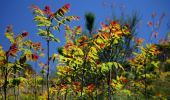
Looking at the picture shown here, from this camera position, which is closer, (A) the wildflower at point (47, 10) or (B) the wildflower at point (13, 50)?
(A) the wildflower at point (47, 10)

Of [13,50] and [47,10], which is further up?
[47,10]

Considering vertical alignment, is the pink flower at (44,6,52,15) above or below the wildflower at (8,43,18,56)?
Answer: above

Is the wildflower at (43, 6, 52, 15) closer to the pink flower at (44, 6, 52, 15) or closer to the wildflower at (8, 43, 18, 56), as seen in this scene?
the pink flower at (44, 6, 52, 15)

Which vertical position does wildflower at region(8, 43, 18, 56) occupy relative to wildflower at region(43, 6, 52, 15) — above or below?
below

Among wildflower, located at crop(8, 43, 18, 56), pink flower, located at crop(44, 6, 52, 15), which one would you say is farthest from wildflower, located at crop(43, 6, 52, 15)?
wildflower, located at crop(8, 43, 18, 56)

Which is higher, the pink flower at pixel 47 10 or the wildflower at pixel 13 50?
the pink flower at pixel 47 10

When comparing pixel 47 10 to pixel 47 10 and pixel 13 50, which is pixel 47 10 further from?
pixel 13 50

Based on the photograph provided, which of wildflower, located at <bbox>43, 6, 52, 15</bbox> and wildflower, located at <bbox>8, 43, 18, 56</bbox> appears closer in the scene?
wildflower, located at <bbox>43, 6, 52, 15</bbox>

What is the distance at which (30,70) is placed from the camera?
49.4ft

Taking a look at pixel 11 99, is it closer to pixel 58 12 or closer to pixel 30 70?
pixel 30 70

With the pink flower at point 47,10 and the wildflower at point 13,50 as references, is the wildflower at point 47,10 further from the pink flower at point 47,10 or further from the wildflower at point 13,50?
the wildflower at point 13,50

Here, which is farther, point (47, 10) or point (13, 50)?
point (13, 50)

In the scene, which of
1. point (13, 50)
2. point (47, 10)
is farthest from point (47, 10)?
point (13, 50)

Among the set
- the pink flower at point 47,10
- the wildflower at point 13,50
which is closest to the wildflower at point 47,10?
the pink flower at point 47,10
